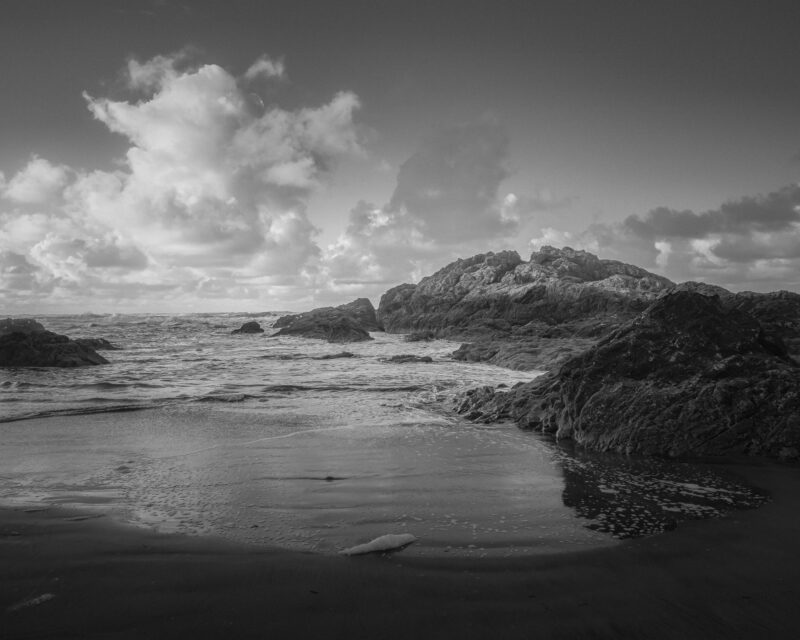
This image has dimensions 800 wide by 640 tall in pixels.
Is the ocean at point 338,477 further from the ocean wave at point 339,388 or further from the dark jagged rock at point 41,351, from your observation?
the dark jagged rock at point 41,351

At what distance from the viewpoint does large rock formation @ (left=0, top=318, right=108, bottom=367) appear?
69.3ft

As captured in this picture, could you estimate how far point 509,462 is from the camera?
6.80 meters

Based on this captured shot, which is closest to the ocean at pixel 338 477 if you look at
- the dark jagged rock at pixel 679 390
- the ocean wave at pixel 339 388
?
the dark jagged rock at pixel 679 390

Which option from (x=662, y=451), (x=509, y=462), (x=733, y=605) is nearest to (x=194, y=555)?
(x=733, y=605)

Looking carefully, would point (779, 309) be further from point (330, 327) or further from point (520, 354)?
point (330, 327)

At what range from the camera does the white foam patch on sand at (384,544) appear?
3873mm

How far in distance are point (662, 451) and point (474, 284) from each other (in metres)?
56.1

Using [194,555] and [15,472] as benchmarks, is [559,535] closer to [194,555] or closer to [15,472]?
[194,555]

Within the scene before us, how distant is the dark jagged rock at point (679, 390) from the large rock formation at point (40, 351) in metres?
20.4

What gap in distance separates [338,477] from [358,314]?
64.1m

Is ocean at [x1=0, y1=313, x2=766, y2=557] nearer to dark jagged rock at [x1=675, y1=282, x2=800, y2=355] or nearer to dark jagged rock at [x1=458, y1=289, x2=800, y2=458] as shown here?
dark jagged rock at [x1=458, y1=289, x2=800, y2=458]

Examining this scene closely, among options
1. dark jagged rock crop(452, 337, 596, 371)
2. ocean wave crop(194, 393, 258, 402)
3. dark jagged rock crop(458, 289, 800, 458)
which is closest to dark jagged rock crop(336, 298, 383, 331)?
dark jagged rock crop(452, 337, 596, 371)

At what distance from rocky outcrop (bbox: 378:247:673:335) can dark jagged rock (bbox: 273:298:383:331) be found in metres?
Answer: 1.48

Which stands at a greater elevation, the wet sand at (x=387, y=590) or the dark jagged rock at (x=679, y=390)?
the dark jagged rock at (x=679, y=390)
